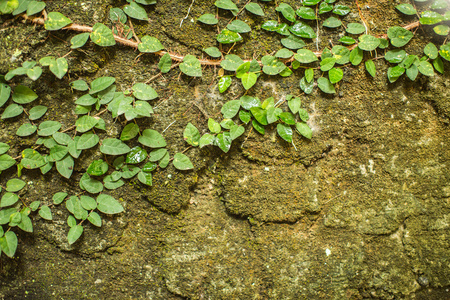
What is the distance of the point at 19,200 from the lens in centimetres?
135

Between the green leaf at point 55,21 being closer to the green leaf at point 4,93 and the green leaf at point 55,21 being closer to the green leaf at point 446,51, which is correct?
the green leaf at point 4,93

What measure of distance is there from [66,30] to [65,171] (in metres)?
0.68

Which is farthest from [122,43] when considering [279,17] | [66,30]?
[279,17]

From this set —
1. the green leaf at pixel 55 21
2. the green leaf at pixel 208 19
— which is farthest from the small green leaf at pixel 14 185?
the green leaf at pixel 208 19

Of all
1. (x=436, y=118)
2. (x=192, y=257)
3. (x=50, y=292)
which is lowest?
(x=50, y=292)

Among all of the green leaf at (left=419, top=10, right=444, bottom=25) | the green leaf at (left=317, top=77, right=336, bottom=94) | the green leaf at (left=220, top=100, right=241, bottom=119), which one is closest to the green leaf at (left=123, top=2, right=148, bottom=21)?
the green leaf at (left=220, top=100, right=241, bottom=119)

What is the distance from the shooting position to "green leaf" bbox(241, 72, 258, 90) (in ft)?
4.33

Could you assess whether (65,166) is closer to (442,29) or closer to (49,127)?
(49,127)

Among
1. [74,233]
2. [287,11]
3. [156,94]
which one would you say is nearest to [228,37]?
[287,11]

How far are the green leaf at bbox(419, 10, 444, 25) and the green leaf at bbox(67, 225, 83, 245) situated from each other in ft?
6.72

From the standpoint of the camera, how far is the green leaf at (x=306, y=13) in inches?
53.1

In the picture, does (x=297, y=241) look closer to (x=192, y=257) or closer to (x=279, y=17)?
(x=192, y=257)

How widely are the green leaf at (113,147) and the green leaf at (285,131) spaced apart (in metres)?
0.76

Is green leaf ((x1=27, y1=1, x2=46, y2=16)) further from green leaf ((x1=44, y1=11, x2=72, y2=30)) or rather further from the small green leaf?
the small green leaf
